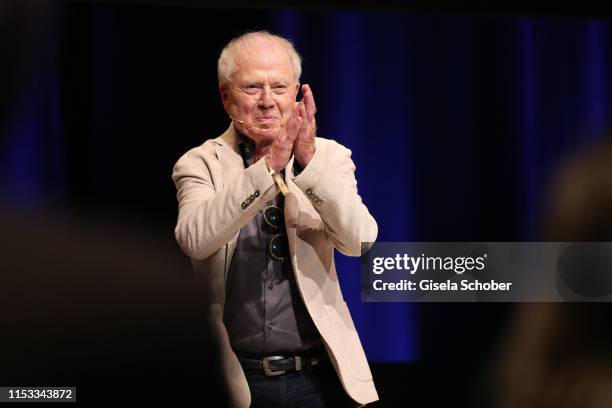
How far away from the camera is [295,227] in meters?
1.98

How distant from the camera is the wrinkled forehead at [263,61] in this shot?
6.86 feet

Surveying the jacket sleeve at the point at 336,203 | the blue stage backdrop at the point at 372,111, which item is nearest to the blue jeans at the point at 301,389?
the jacket sleeve at the point at 336,203

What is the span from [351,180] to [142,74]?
811 mm

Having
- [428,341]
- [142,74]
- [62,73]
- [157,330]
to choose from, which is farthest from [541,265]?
[62,73]

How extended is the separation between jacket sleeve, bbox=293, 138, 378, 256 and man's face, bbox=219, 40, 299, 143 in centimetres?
15

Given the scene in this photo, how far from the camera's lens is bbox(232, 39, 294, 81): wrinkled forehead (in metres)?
2.09

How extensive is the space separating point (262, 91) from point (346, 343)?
2.08 feet

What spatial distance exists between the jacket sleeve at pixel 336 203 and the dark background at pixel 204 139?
583 millimetres

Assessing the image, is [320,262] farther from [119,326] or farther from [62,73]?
[62,73]

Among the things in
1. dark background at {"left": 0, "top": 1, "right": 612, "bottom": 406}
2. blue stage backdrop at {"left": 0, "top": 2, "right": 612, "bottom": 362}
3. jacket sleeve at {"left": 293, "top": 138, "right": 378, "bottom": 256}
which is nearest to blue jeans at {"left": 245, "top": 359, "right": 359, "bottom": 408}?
jacket sleeve at {"left": 293, "top": 138, "right": 378, "bottom": 256}

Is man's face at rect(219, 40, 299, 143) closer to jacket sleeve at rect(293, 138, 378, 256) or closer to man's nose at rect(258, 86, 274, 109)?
man's nose at rect(258, 86, 274, 109)

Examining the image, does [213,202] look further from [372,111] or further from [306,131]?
[372,111]

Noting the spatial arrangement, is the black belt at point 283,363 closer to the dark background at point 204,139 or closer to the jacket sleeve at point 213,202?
the jacket sleeve at point 213,202

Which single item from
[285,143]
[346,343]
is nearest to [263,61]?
[285,143]
